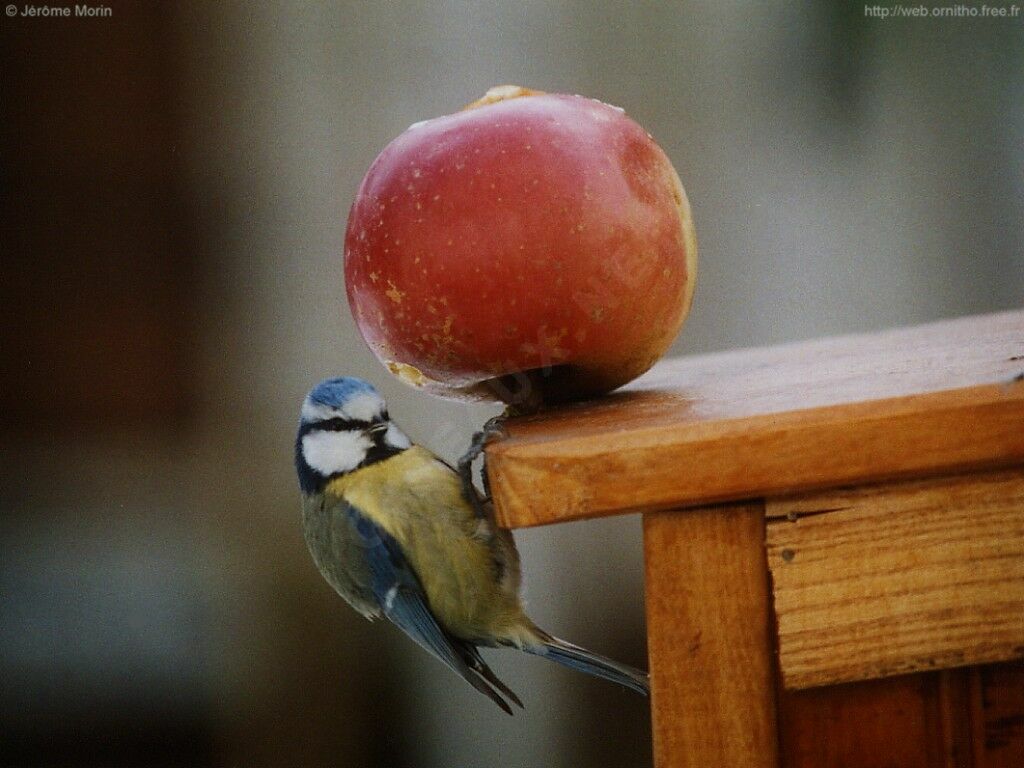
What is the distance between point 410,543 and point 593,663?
183mm

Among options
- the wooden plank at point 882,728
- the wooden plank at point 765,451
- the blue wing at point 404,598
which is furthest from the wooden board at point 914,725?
the blue wing at point 404,598

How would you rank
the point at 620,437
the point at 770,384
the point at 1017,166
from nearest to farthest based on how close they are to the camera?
the point at 620,437 < the point at 770,384 < the point at 1017,166

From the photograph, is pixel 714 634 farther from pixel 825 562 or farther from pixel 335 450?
pixel 335 450

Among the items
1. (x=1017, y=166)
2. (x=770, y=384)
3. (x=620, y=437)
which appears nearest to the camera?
(x=620, y=437)

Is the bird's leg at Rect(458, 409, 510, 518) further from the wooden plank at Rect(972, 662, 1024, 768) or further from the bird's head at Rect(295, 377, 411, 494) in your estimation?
the wooden plank at Rect(972, 662, 1024, 768)

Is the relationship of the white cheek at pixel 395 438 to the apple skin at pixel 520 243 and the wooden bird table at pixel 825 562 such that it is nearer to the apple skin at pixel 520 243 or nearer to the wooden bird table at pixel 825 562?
the apple skin at pixel 520 243

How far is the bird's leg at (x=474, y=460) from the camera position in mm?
643

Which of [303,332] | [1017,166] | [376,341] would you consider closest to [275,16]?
[303,332]

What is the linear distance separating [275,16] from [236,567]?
2.80 ft

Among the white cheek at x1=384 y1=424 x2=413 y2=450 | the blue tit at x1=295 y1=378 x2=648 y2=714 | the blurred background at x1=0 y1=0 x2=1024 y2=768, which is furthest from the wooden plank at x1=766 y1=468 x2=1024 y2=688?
the blurred background at x1=0 y1=0 x2=1024 y2=768

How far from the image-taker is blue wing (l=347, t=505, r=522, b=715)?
2.75 ft

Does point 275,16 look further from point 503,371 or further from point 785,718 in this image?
point 785,718

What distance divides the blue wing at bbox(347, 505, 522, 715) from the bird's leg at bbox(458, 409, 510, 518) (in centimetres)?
9

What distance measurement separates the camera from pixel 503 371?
0.67 metres
